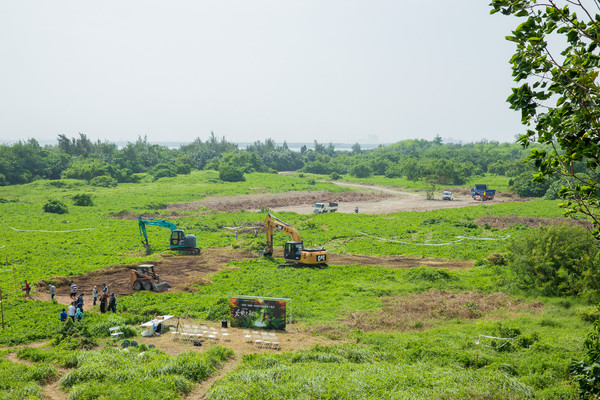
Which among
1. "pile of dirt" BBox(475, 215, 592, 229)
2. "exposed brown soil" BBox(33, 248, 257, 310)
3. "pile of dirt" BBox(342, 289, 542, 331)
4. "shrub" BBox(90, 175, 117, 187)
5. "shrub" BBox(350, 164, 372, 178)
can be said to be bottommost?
"exposed brown soil" BBox(33, 248, 257, 310)

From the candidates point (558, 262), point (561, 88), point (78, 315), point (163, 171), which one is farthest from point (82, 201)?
point (561, 88)

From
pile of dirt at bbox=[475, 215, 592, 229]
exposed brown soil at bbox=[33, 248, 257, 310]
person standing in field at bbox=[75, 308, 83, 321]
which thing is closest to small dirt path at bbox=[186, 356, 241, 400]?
person standing in field at bbox=[75, 308, 83, 321]

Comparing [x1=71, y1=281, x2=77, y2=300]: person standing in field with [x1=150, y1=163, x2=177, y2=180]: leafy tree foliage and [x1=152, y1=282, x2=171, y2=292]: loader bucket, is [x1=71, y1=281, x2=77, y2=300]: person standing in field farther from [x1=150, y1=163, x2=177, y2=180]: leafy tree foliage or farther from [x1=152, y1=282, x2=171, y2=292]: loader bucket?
[x1=150, y1=163, x2=177, y2=180]: leafy tree foliage

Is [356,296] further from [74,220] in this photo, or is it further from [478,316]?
[74,220]

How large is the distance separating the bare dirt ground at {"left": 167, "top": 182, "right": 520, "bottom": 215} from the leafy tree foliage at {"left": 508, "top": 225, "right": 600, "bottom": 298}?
130 ft

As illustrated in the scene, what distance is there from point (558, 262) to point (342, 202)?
56.2 metres

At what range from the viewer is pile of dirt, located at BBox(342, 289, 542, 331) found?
2141 centimetres

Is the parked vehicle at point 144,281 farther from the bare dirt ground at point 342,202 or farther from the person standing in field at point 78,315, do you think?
the bare dirt ground at point 342,202

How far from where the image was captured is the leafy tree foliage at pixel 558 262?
74.0ft

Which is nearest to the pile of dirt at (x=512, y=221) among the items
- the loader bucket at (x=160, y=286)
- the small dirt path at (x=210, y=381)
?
the loader bucket at (x=160, y=286)

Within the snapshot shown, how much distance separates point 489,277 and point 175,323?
20708 mm

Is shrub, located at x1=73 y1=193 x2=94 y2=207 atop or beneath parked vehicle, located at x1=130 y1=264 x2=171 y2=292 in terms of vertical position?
atop

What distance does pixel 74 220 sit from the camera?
5509 cm

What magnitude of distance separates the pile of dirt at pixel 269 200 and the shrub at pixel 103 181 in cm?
2809
